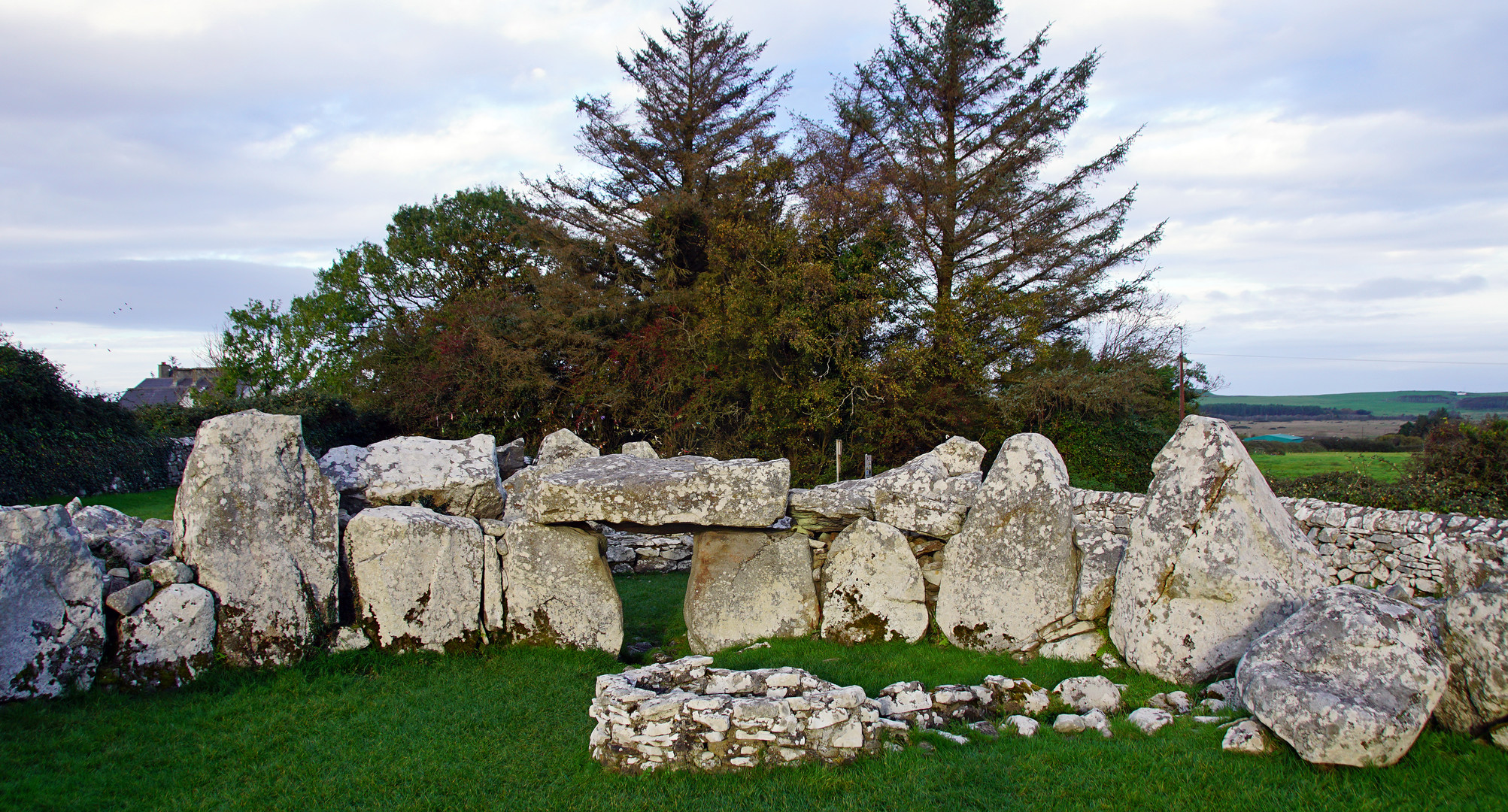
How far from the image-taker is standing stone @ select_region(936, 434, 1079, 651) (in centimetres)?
713

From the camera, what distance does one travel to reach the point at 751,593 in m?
7.88

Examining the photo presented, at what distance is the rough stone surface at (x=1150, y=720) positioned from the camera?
5.24m

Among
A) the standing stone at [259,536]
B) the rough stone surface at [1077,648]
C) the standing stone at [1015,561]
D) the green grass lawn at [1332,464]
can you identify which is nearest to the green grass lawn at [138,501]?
the standing stone at [259,536]

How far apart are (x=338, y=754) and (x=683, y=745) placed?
7.54ft

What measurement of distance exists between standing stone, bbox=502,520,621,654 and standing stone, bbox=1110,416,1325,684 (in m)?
4.53

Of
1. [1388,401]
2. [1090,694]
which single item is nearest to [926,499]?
[1090,694]

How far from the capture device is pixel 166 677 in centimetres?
621

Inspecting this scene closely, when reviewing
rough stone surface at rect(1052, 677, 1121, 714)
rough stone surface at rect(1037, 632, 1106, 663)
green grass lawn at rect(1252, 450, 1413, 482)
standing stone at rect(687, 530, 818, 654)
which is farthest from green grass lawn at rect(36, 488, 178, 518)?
green grass lawn at rect(1252, 450, 1413, 482)

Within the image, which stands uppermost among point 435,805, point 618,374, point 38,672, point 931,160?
point 931,160

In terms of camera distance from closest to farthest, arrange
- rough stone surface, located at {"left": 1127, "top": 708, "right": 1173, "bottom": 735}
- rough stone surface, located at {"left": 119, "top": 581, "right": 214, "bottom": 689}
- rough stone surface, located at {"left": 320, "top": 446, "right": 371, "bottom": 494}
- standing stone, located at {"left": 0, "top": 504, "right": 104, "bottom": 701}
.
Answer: rough stone surface, located at {"left": 1127, "top": 708, "right": 1173, "bottom": 735}, standing stone, located at {"left": 0, "top": 504, "right": 104, "bottom": 701}, rough stone surface, located at {"left": 119, "top": 581, "right": 214, "bottom": 689}, rough stone surface, located at {"left": 320, "top": 446, "right": 371, "bottom": 494}

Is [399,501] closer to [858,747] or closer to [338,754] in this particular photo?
[338,754]

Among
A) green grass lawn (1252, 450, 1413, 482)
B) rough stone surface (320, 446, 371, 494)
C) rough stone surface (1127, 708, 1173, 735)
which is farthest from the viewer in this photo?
green grass lawn (1252, 450, 1413, 482)

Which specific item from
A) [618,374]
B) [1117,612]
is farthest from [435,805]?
[618,374]

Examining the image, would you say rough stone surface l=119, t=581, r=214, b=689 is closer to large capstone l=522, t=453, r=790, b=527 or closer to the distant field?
large capstone l=522, t=453, r=790, b=527
